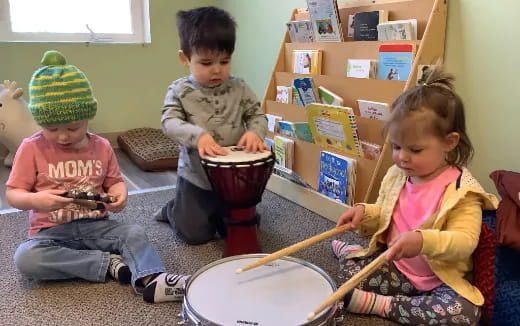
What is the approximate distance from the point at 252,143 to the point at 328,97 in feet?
1.69

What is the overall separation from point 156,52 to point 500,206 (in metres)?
2.36

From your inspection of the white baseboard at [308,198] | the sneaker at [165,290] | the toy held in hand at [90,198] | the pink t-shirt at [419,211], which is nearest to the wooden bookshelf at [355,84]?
the white baseboard at [308,198]

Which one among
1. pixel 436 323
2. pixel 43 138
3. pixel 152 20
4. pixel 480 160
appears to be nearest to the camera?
pixel 436 323

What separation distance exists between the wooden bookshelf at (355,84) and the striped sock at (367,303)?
51 centimetres

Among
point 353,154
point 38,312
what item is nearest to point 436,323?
point 353,154

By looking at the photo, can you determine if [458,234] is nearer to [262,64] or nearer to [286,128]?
[286,128]

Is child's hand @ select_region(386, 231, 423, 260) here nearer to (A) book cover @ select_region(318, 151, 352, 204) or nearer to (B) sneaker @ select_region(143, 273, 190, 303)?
(B) sneaker @ select_region(143, 273, 190, 303)

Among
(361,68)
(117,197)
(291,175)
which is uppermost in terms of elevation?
(361,68)

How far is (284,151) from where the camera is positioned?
1988 millimetres

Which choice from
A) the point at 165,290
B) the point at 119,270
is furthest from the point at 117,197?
the point at 165,290

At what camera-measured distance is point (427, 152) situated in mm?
1095

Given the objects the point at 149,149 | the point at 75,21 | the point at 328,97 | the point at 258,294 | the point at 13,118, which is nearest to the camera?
the point at 258,294

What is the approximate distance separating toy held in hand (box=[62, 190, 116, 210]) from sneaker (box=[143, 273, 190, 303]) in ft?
0.85

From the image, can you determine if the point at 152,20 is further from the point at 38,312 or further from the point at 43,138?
the point at 38,312
